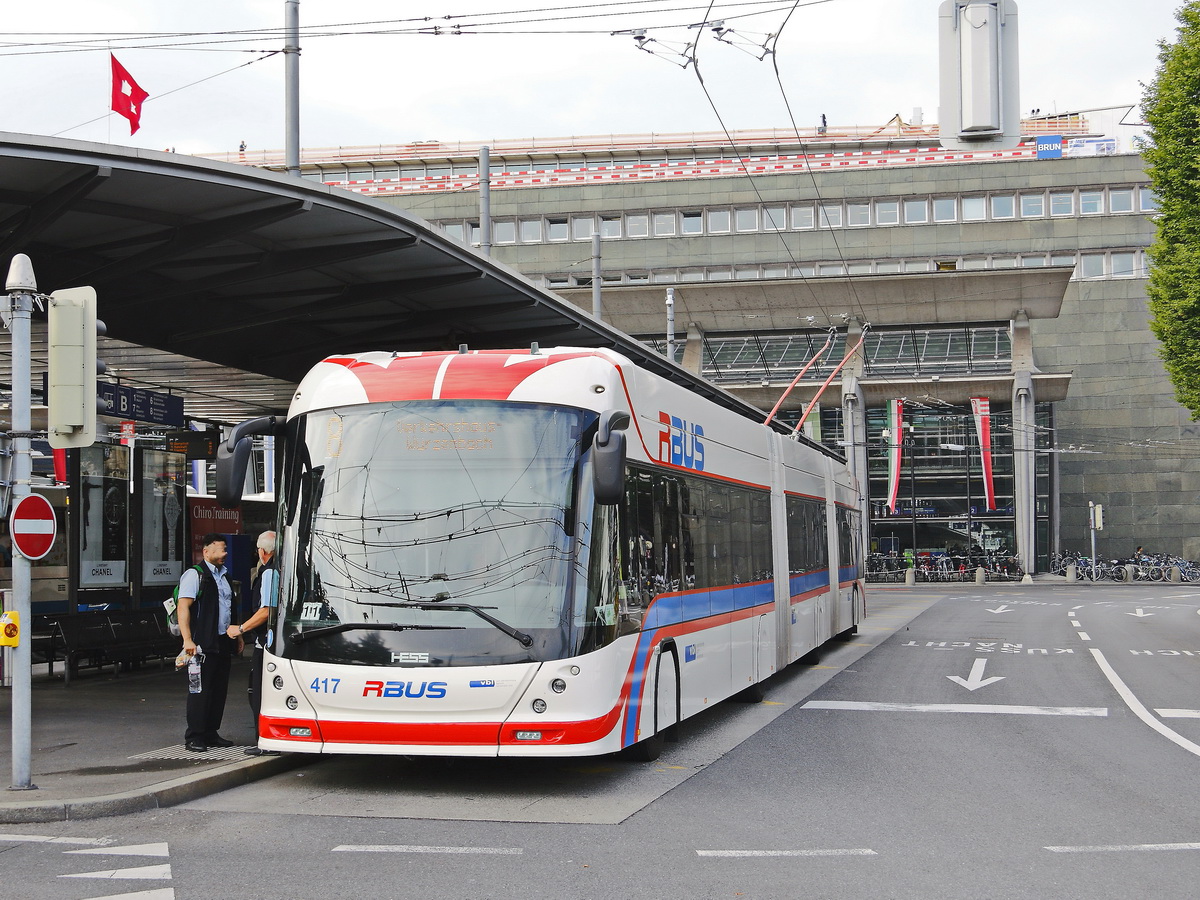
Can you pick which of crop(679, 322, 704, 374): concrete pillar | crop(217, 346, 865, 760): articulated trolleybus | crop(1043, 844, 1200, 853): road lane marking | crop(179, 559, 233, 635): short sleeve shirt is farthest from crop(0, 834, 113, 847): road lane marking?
crop(679, 322, 704, 374): concrete pillar

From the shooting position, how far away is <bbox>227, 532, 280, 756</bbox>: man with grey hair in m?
9.62

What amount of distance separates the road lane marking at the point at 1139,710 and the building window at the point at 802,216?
37.0m

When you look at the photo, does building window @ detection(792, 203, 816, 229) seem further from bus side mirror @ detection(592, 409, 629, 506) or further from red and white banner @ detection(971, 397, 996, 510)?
bus side mirror @ detection(592, 409, 629, 506)

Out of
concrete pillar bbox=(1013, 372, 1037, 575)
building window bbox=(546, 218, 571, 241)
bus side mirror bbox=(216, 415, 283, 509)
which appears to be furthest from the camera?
building window bbox=(546, 218, 571, 241)

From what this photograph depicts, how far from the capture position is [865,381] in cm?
5134

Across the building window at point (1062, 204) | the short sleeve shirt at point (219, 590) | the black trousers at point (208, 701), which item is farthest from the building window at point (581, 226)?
the black trousers at point (208, 701)

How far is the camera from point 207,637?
33.3ft

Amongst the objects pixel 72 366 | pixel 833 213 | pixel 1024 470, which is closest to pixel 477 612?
pixel 72 366

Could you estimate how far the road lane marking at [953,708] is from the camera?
13.7 m

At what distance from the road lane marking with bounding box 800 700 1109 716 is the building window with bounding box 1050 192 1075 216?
44303 mm

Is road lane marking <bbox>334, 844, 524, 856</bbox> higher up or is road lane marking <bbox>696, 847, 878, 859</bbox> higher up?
road lane marking <bbox>334, 844, 524, 856</bbox>

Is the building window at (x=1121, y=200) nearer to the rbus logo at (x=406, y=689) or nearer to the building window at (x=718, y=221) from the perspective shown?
the building window at (x=718, y=221)

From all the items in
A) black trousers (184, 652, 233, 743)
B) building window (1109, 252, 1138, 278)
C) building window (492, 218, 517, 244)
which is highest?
building window (492, 218, 517, 244)

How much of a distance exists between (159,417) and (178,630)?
756cm
